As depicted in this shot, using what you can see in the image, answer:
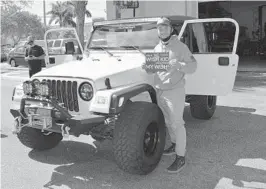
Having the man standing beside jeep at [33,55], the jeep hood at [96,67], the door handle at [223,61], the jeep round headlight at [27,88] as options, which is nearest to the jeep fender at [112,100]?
the jeep hood at [96,67]

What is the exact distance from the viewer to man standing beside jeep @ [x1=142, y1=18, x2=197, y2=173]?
13.7 ft

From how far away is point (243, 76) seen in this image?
1414 centimetres

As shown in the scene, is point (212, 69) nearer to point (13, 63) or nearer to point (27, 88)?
point (27, 88)

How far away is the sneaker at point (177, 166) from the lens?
4.29 meters

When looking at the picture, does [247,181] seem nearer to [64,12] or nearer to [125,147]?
[125,147]

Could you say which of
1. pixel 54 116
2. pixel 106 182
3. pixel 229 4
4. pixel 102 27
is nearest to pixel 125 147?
pixel 106 182

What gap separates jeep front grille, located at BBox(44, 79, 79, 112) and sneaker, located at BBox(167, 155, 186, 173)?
1.31 meters

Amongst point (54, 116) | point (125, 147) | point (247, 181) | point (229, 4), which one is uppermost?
point (229, 4)

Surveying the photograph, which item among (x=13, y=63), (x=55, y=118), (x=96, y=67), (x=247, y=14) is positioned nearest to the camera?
(x=55, y=118)

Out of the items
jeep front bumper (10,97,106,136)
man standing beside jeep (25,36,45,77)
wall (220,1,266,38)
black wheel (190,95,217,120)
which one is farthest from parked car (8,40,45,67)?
jeep front bumper (10,97,106,136)

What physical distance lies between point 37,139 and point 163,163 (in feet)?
5.75

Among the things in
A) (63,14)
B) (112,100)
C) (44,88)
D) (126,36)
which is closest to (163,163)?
(112,100)

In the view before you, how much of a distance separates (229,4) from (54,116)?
2147cm

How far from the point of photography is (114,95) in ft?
12.6
